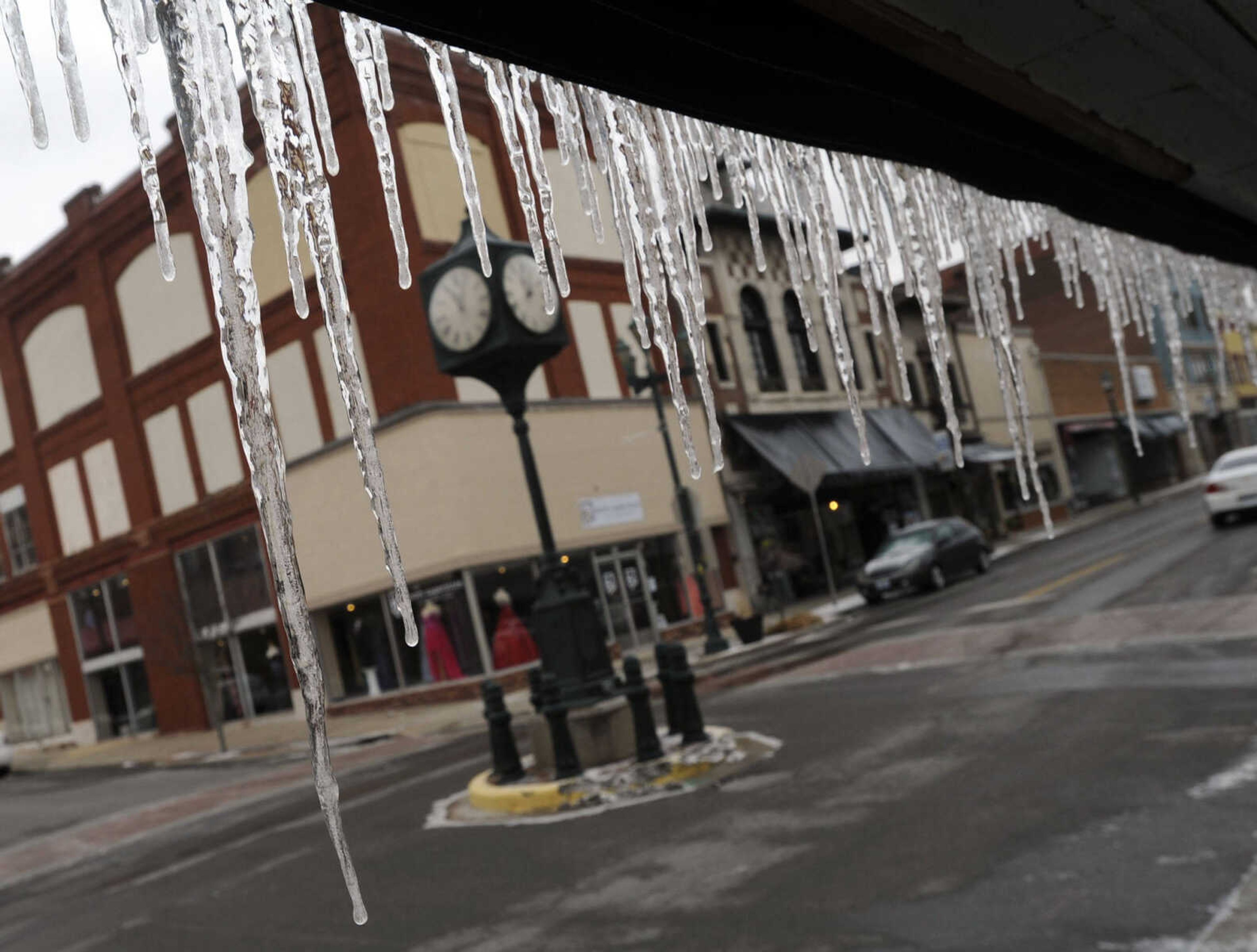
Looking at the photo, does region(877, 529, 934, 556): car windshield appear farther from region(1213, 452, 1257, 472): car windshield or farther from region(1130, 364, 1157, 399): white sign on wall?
region(1130, 364, 1157, 399): white sign on wall

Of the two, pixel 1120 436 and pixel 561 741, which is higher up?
pixel 1120 436

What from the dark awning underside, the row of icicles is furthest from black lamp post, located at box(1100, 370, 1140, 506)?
the dark awning underside

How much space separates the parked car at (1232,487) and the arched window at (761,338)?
462 inches

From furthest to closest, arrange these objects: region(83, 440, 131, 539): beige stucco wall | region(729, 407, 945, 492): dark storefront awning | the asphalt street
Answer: region(83, 440, 131, 539): beige stucco wall, region(729, 407, 945, 492): dark storefront awning, the asphalt street

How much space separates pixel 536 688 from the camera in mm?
9695

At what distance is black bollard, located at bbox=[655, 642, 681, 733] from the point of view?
29.3 ft

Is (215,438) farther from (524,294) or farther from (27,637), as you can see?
(524,294)

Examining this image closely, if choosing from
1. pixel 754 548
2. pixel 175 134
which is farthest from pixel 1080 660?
pixel 175 134

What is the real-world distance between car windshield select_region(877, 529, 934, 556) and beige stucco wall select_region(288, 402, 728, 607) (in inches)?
180

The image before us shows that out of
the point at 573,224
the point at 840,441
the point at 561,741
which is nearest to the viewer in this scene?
the point at 561,741

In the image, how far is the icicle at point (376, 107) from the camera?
6.32 ft

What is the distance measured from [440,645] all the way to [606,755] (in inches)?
518

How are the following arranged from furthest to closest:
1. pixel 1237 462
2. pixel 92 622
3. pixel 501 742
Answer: pixel 92 622 → pixel 1237 462 → pixel 501 742

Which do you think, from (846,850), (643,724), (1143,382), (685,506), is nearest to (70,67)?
(846,850)
